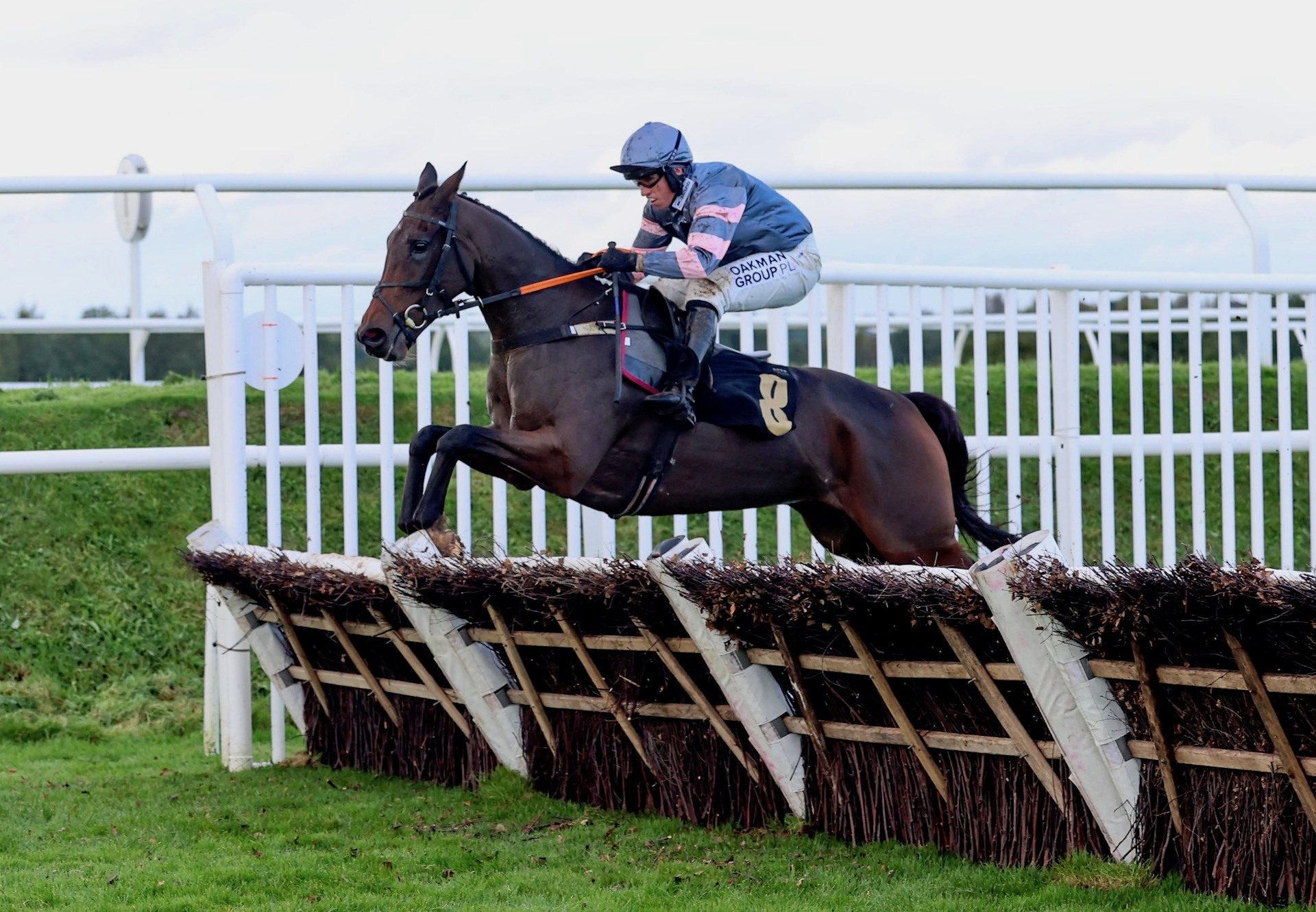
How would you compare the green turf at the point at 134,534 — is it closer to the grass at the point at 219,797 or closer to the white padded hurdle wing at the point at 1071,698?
the grass at the point at 219,797

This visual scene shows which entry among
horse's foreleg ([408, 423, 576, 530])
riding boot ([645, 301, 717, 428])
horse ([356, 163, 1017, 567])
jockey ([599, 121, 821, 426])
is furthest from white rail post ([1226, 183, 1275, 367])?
horse's foreleg ([408, 423, 576, 530])

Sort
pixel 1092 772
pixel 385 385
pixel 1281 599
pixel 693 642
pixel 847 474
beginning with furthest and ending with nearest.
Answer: pixel 385 385, pixel 847 474, pixel 693 642, pixel 1092 772, pixel 1281 599

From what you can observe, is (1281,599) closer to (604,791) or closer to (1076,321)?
(604,791)

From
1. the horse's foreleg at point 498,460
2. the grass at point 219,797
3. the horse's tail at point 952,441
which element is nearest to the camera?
the grass at point 219,797

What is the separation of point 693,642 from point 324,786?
196 cm

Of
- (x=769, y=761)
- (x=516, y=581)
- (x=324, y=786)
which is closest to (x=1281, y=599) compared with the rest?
(x=769, y=761)

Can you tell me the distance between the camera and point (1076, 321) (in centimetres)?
729

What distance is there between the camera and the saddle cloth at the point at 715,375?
Answer: 5.54 m

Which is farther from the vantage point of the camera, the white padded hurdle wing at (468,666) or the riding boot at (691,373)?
the riding boot at (691,373)

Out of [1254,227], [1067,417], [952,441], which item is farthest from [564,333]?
[1254,227]

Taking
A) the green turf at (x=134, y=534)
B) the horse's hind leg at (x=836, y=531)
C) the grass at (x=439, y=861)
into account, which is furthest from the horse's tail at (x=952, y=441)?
the grass at (x=439, y=861)

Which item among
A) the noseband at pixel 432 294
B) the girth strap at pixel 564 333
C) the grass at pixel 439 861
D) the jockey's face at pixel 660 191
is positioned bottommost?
the grass at pixel 439 861

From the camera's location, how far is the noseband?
5281mm

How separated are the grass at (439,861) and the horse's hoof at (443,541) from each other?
2.79 ft
